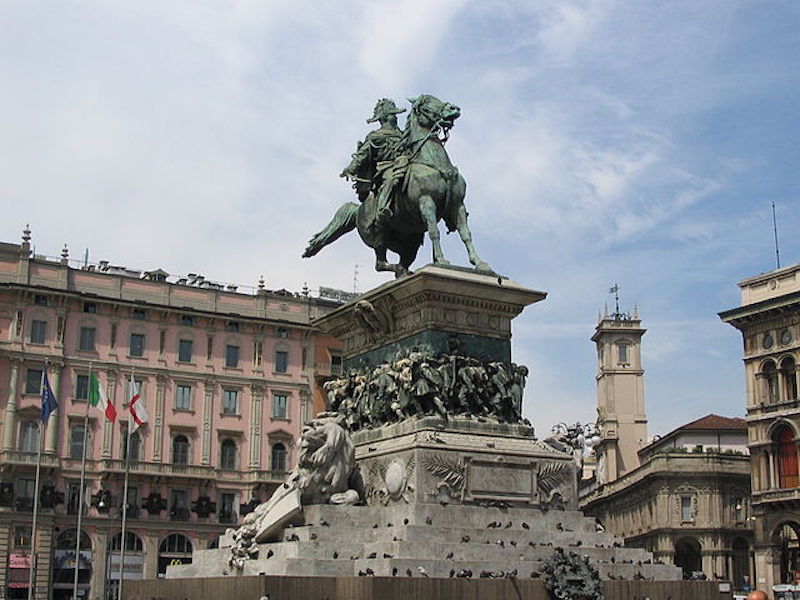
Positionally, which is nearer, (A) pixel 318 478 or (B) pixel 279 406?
(A) pixel 318 478

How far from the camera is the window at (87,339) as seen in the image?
2461 inches

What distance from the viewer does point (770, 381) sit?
2426 inches

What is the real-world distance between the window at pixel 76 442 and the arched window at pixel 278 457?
438 inches

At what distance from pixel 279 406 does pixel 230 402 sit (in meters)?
3.05

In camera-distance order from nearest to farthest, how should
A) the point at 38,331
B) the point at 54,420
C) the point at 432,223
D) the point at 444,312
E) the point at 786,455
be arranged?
1. the point at 444,312
2. the point at 432,223
3. the point at 54,420
4. the point at 786,455
5. the point at 38,331

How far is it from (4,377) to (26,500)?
21.3 ft

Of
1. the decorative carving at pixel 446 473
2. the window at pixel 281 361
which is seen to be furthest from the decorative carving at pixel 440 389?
the window at pixel 281 361

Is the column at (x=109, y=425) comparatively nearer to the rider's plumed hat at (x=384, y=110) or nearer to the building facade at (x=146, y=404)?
the building facade at (x=146, y=404)

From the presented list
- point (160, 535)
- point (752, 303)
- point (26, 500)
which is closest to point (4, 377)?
point (26, 500)

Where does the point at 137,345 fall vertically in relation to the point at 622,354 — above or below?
below

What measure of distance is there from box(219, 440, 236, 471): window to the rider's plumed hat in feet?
149

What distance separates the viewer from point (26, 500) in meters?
58.4

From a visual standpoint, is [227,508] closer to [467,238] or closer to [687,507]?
[687,507]

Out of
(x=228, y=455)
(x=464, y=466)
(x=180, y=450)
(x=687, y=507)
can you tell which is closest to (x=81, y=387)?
(x=180, y=450)
